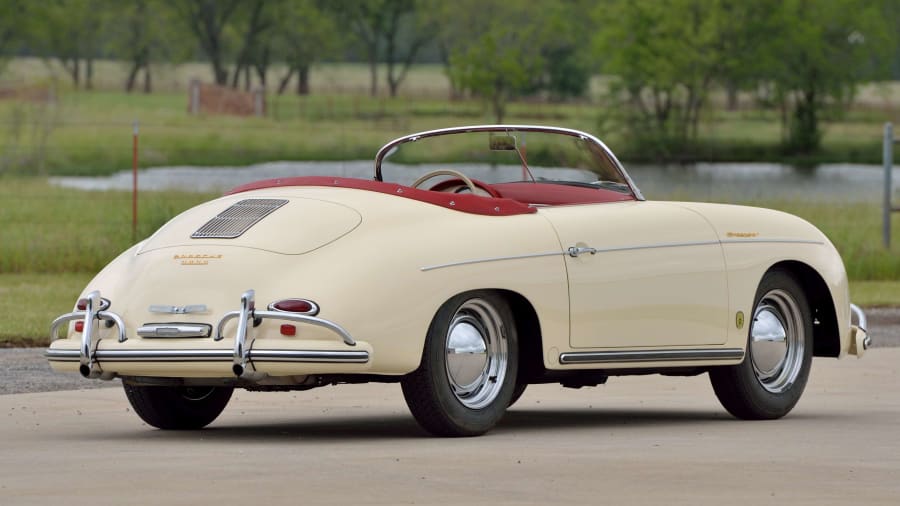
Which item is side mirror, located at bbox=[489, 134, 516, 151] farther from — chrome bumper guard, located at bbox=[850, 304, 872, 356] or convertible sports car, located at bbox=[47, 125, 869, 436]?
chrome bumper guard, located at bbox=[850, 304, 872, 356]

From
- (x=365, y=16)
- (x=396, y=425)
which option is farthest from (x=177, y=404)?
(x=365, y=16)

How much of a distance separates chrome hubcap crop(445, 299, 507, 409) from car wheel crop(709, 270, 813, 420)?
1.65 m

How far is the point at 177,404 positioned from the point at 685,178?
34.7 meters

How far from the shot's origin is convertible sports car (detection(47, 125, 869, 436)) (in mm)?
9234

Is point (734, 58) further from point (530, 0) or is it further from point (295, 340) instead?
point (295, 340)

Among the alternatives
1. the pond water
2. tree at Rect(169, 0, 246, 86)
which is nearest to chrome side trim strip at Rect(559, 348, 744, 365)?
the pond water

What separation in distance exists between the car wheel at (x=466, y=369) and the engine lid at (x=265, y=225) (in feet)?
2.13

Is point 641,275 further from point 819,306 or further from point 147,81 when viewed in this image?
point 147,81

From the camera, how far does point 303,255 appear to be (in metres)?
9.35

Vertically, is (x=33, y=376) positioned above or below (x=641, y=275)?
below

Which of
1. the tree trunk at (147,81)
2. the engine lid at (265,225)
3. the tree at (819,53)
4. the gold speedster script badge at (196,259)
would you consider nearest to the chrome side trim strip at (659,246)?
the engine lid at (265,225)

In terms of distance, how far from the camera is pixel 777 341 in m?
11.2

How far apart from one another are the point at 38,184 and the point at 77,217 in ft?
31.8

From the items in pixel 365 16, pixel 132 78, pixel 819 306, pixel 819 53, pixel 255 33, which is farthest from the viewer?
pixel 132 78
